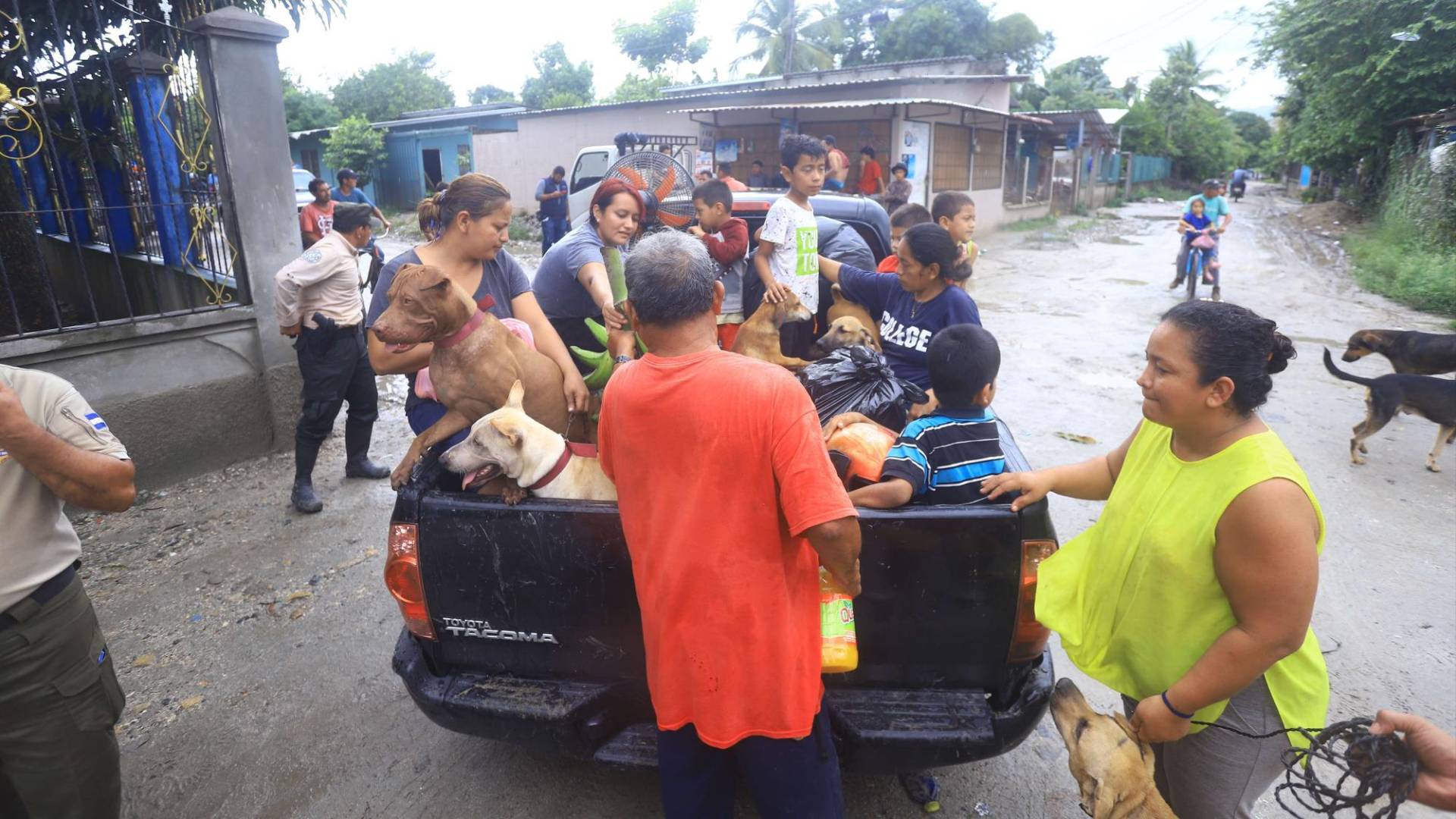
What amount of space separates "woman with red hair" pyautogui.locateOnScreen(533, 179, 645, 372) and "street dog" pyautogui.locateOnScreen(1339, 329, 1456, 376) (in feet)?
20.3

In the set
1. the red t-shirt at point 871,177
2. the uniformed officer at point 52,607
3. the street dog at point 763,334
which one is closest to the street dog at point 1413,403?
the street dog at point 763,334

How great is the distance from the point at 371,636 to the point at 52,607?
1783 millimetres

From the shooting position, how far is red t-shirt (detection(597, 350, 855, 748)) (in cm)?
Answer: 164

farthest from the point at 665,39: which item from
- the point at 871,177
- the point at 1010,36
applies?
the point at 871,177

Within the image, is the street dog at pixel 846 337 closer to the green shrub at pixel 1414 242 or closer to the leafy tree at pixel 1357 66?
the green shrub at pixel 1414 242

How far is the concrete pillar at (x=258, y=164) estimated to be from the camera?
5.42m

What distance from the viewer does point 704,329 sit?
1.74m

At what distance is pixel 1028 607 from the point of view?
7.13ft

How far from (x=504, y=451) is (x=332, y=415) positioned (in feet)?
11.0

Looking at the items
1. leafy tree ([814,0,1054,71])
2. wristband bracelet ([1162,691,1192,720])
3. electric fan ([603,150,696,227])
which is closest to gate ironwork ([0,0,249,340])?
electric fan ([603,150,696,227])

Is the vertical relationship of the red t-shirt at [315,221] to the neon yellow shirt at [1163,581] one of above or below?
above

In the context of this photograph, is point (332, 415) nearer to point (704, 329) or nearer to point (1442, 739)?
point (704, 329)

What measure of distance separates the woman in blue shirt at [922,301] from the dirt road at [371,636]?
1576mm

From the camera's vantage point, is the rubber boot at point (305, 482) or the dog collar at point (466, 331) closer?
the dog collar at point (466, 331)
